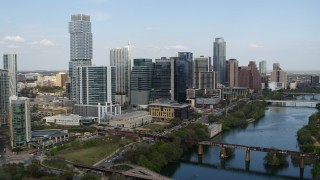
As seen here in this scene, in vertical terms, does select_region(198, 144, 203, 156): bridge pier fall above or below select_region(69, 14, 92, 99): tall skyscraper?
below

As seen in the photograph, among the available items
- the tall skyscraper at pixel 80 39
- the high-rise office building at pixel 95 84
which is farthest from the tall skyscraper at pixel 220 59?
the high-rise office building at pixel 95 84

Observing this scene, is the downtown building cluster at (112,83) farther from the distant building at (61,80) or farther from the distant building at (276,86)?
the distant building at (61,80)

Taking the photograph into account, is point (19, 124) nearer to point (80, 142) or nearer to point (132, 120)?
point (80, 142)

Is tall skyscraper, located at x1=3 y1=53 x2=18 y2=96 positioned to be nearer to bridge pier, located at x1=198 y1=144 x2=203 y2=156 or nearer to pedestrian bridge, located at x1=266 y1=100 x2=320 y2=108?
bridge pier, located at x1=198 y1=144 x2=203 y2=156

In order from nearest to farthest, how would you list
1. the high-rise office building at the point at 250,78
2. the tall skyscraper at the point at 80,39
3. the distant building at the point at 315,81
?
the tall skyscraper at the point at 80,39 → the high-rise office building at the point at 250,78 → the distant building at the point at 315,81

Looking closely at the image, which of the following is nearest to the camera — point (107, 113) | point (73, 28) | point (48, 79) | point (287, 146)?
point (287, 146)

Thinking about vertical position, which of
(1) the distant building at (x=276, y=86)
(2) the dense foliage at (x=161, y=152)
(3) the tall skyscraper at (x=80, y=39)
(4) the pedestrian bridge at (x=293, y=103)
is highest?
(3) the tall skyscraper at (x=80, y=39)

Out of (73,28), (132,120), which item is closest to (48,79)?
(73,28)

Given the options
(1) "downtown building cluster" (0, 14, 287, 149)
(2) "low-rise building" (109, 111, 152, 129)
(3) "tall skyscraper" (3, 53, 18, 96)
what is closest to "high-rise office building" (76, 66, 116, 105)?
(1) "downtown building cluster" (0, 14, 287, 149)
